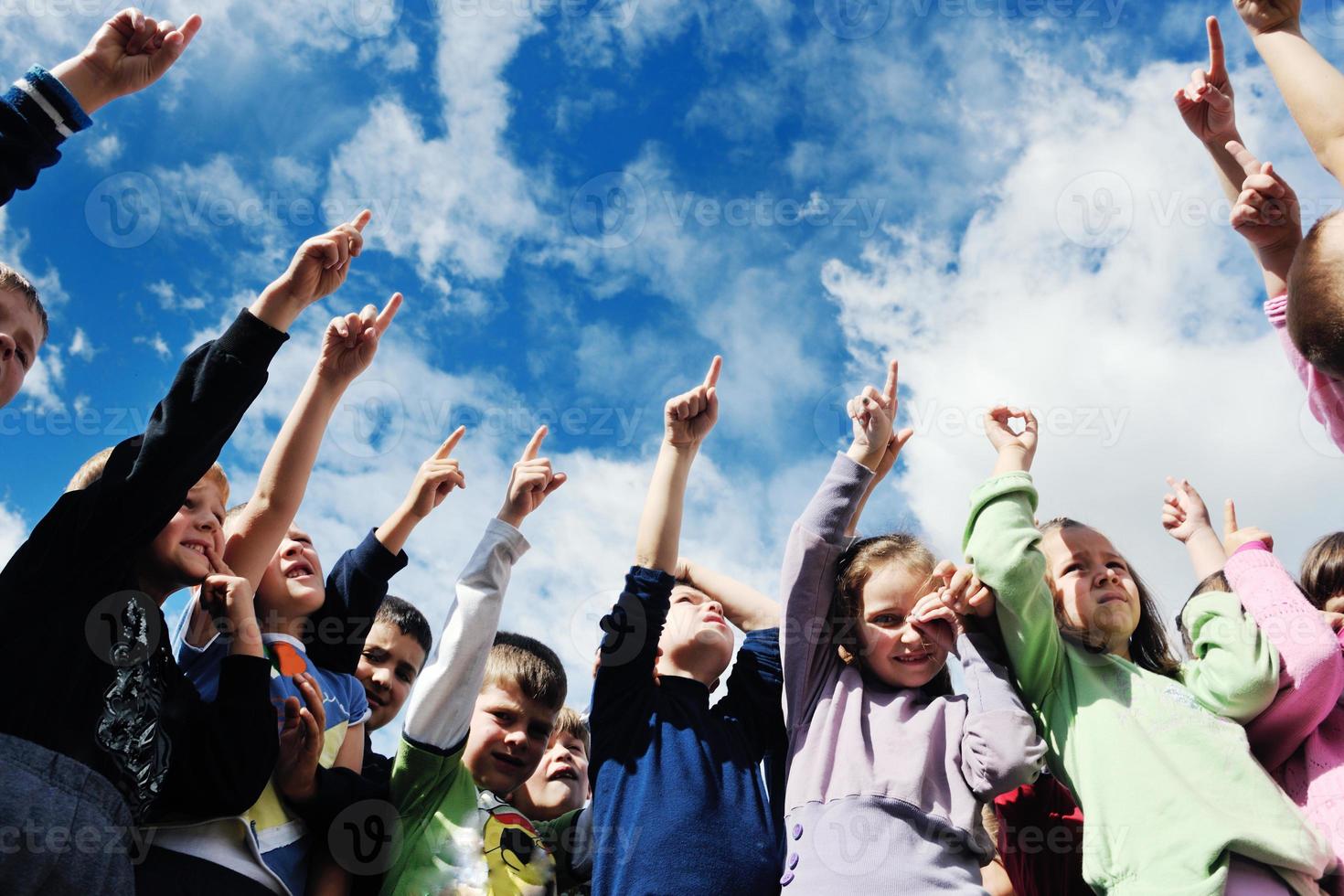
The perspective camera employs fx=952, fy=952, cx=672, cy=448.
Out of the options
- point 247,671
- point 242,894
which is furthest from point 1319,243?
point 242,894

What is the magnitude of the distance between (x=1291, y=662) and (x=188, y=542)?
3.34 meters

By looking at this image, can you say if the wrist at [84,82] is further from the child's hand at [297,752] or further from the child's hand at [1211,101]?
the child's hand at [1211,101]

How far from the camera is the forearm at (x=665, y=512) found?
3396 millimetres

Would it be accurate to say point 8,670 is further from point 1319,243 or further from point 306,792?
point 1319,243

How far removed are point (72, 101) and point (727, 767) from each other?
2.69m

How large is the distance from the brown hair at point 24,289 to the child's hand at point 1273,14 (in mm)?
3629

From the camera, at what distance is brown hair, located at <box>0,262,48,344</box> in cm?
256

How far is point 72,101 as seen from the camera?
2.47m

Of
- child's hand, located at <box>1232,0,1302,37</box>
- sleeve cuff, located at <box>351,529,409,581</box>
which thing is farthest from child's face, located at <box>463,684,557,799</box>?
child's hand, located at <box>1232,0,1302,37</box>

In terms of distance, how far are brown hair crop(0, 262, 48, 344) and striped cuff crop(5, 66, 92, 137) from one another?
43 cm

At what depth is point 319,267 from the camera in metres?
2.73

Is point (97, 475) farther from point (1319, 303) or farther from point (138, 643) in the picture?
point (1319, 303)

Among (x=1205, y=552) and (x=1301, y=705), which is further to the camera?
(x=1205, y=552)

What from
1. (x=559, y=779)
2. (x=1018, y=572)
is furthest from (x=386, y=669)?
(x=1018, y=572)
